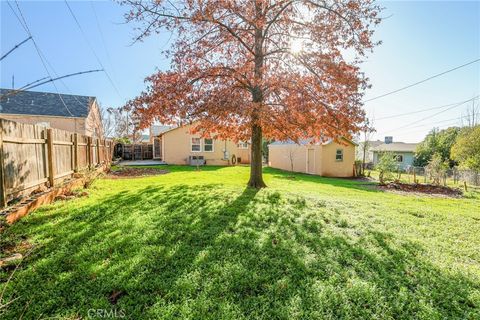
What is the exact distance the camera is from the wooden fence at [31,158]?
13.2 ft

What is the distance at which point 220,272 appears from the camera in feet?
9.75

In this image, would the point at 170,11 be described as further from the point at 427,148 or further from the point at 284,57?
the point at 427,148

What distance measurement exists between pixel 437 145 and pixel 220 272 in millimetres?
40374

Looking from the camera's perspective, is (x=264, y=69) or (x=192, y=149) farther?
(x=192, y=149)

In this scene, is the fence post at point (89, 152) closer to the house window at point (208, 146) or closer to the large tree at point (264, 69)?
the large tree at point (264, 69)

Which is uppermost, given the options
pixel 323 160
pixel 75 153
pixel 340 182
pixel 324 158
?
pixel 75 153

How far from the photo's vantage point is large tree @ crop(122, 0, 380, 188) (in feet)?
23.3

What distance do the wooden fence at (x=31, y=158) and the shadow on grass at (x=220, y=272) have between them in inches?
27.9

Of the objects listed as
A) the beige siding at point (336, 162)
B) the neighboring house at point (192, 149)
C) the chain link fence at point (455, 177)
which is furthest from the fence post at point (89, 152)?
the chain link fence at point (455, 177)

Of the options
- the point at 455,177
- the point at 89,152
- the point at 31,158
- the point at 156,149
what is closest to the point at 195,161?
the point at 156,149

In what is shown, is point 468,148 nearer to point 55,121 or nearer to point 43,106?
point 55,121

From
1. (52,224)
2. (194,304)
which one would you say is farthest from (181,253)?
(52,224)

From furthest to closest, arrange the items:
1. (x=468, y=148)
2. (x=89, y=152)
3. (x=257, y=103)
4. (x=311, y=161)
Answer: (x=468, y=148)
(x=311, y=161)
(x=89, y=152)
(x=257, y=103)

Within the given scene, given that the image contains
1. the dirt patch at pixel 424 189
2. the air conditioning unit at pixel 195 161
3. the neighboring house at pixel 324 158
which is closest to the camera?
the dirt patch at pixel 424 189
